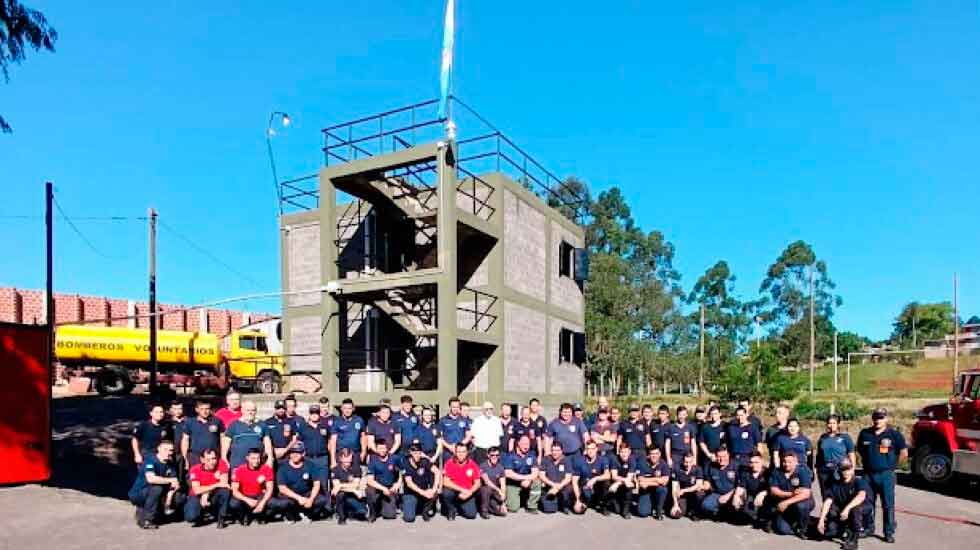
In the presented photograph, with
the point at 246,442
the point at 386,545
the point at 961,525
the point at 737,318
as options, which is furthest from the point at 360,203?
the point at 737,318

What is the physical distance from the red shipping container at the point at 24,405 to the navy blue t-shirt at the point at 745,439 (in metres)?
11.2

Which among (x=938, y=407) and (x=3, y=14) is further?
(x=938, y=407)

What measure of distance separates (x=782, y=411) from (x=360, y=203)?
1173 cm

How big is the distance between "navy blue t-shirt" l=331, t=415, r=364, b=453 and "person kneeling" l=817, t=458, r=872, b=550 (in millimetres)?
6647

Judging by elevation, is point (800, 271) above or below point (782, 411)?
above

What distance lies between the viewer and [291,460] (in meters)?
10.4

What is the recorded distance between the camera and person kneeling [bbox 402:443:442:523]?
34.9 ft

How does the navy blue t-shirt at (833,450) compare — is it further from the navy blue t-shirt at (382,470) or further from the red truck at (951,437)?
the navy blue t-shirt at (382,470)

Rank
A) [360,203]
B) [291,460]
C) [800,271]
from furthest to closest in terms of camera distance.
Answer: [800,271]
[360,203]
[291,460]

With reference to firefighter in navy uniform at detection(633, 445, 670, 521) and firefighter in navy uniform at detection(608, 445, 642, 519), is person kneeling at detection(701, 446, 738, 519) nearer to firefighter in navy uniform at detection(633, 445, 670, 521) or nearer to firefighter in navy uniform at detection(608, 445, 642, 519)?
firefighter in navy uniform at detection(633, 445, 670, 521)

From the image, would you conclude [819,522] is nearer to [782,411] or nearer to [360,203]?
Answer: [782,411]

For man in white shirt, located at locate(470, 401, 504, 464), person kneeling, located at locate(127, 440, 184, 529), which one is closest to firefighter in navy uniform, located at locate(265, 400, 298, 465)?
person kneeling, located at locate(127, 440, 184, 529)

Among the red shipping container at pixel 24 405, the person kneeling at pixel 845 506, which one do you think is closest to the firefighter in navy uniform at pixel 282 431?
the red shipping container at pixel 24 405

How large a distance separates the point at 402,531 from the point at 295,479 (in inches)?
69.5
